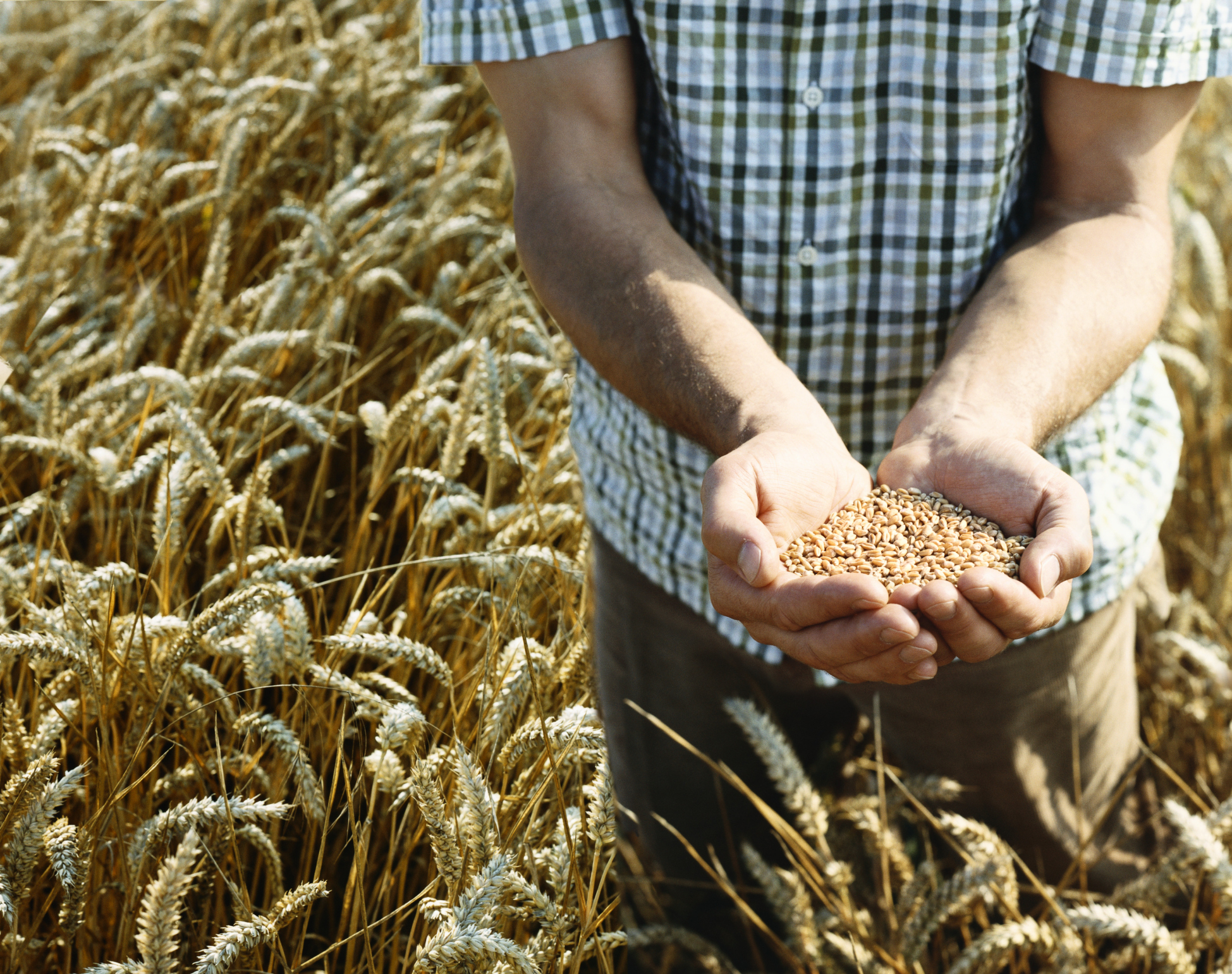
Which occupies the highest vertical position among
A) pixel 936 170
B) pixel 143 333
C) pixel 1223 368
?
pixel 936 170

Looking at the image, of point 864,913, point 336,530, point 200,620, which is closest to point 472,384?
point 336,530

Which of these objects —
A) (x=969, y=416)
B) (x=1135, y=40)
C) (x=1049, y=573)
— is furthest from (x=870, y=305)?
(x=1049, y=573)

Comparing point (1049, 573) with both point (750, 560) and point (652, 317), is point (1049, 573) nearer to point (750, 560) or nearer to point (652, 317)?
point (750, 560)

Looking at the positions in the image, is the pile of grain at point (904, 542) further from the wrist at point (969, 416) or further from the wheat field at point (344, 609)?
the wheat field at point (344, 609)

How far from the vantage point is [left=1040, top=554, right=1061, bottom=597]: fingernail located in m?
0.81

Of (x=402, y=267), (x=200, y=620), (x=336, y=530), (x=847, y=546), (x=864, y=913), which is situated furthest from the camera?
(x=402, y=267)

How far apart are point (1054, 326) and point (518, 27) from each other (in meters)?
0.69

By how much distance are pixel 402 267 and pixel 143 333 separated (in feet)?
1.54

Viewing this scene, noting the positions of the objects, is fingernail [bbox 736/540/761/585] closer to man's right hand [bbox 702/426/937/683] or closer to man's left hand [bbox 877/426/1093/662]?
man's right hand [bbox 702/426/937/683]

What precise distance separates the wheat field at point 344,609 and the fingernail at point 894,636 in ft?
0.84

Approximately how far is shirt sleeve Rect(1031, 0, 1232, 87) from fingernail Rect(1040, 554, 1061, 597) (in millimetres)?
583

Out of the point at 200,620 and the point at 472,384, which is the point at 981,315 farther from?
the point at 200,620

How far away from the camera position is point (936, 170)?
1129mm

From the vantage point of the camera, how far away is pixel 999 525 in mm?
980
